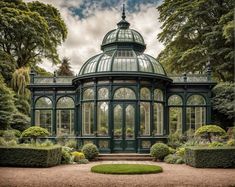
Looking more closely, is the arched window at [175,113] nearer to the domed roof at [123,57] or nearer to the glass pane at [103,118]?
the domed roof at [123,57]

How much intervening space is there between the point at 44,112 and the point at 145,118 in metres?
6.08

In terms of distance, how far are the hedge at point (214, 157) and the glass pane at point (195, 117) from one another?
6715 millimetres

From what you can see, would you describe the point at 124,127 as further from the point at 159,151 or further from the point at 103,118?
the point at 159,151

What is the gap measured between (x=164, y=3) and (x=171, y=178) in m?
19.0

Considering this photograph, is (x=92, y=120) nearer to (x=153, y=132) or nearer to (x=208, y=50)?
(x=153, y=132)

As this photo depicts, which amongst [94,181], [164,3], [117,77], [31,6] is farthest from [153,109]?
[31,6]

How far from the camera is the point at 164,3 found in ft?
89.6

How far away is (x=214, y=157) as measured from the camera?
13.8 metres

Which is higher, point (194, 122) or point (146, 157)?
point (194, 122)

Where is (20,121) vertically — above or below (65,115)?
below

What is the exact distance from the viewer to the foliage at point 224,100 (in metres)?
20.0

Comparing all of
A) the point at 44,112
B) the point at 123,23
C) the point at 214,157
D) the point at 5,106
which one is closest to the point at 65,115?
the point at 44,112

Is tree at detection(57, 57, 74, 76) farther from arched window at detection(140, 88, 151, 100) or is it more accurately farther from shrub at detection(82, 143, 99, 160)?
shrub at detection(82, 143, 99, 160)

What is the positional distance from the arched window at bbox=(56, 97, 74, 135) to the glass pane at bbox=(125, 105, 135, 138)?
12.6ft
